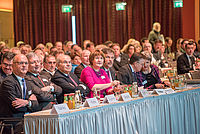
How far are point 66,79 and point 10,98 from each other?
1.07m

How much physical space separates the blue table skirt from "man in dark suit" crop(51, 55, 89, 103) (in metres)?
1.07

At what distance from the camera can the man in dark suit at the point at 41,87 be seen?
4934 millimetres

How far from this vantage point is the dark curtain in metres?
14.8

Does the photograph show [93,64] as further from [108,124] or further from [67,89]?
[108,124]

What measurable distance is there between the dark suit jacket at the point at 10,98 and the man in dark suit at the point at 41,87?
0.25 meters

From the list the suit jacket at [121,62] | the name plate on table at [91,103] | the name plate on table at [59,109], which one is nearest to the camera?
the name plate on table at [59,109]

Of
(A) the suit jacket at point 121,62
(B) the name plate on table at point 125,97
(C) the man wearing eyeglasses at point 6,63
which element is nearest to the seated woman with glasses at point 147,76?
(B) the name plate on table at point 125,97

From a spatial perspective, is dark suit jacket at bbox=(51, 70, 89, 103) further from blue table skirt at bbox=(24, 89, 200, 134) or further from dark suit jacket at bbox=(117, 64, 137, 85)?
blue table skirt at bbox=(24, 89, 200, 134)

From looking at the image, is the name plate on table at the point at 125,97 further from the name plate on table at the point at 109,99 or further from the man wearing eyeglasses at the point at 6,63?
the man wearing eyeglasses at the point at 6,63

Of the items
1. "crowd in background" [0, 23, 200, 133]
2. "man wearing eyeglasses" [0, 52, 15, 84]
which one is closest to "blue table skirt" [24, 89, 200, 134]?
"crowd in background" [0, 23, 200, 133]

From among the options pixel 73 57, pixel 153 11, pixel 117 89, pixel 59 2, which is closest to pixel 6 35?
pixel 59 2

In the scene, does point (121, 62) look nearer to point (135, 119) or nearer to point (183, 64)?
point (183, 64)

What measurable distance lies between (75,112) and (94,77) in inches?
71.8

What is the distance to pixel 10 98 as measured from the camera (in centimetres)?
461
